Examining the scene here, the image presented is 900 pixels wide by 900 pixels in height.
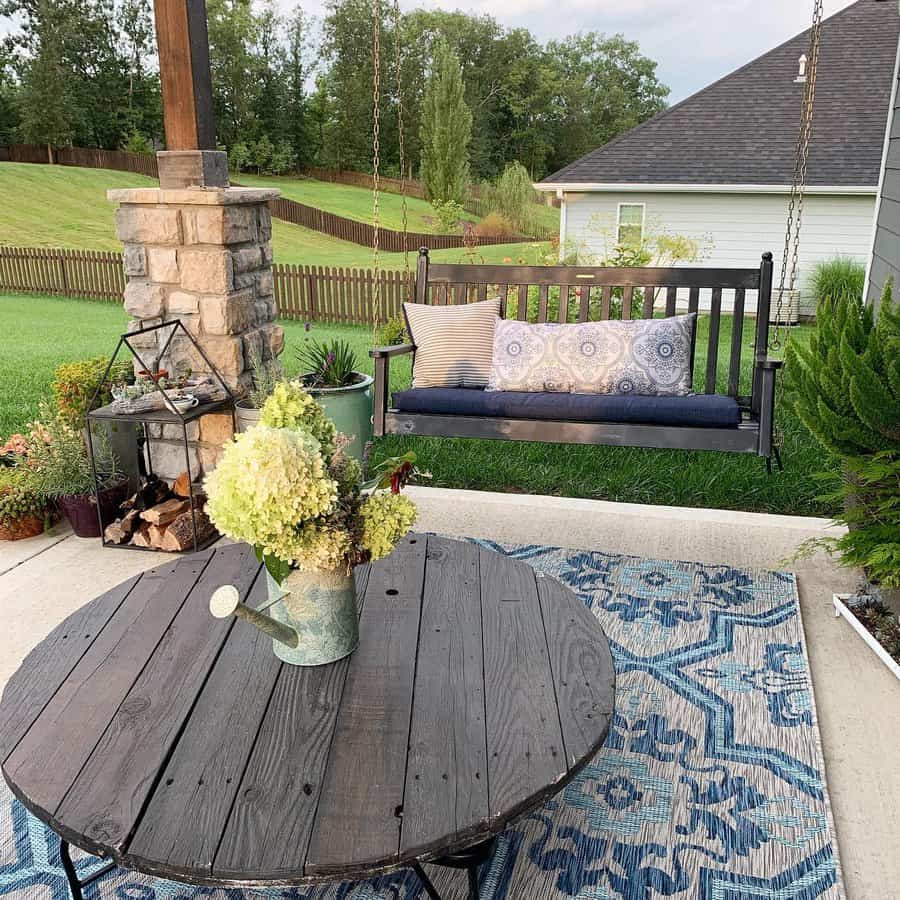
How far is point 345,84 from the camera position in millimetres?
18734

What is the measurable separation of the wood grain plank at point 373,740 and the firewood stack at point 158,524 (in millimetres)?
1388

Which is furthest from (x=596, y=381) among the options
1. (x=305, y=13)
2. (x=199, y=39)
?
(x=305, y=13)

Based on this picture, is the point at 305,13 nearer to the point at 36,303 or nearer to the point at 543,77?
the point at 543,77

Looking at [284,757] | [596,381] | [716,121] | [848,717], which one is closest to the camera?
[284,757]

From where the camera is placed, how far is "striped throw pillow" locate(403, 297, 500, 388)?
3.49 metres

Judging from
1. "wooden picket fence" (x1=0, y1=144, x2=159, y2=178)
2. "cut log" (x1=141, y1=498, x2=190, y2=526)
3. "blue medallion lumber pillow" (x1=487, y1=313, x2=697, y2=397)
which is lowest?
"cut log" (x1=141, y1=498, x2=190, y2=526)

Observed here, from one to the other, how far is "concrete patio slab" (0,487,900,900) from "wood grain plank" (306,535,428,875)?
93 cm

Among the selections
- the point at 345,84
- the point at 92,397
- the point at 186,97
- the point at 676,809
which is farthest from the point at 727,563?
the point at 345,84

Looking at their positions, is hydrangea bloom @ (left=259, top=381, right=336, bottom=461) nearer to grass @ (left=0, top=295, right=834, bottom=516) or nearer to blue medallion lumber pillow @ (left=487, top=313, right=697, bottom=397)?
blue medallion lumber pillow @ (left=487, top=313, right=697, bottom=397)

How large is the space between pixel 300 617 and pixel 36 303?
33.5 ft

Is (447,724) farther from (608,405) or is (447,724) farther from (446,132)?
(446,132)

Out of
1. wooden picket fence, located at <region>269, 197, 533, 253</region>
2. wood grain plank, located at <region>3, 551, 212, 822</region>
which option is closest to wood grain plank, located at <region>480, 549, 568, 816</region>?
wood grain plank, located at <region>3, 551, 212, 822</region>

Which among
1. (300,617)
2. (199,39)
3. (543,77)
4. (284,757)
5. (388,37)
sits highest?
(388,37)

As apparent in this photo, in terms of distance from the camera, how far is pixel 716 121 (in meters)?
10.9
